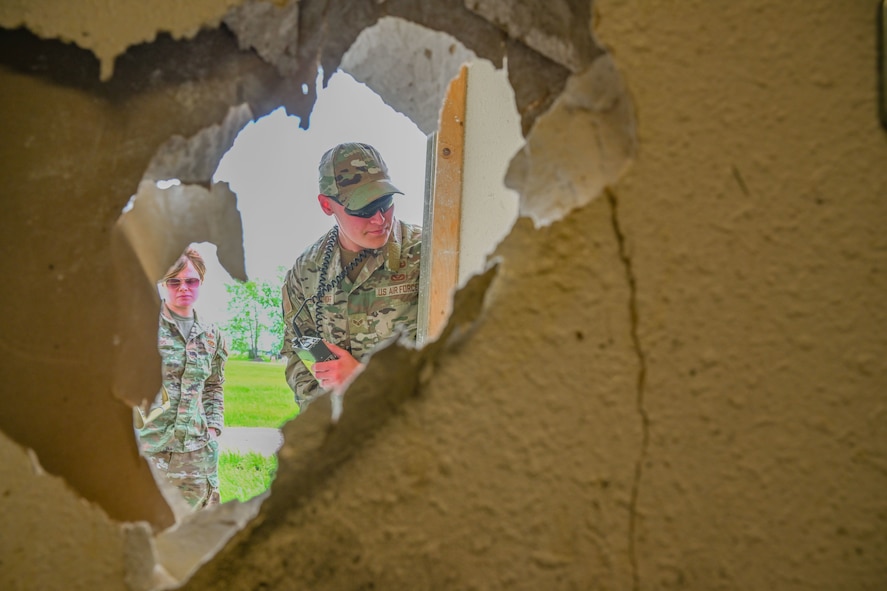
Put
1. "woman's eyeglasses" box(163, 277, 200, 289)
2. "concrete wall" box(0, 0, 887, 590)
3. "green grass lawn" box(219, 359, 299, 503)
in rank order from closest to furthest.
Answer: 1. "concrete wall" box(0, 0, 887, 590)
2. "woman's eyeglasses" box(163, 277, 200, 289)
3. "green grass lawn" box(219, 359, 299, 503)

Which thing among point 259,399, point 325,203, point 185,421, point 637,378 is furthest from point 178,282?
point 637,378

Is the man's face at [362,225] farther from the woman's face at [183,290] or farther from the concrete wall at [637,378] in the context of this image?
the concrete wall at [637,378]

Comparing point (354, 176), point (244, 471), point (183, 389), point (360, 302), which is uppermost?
point (354, 176)

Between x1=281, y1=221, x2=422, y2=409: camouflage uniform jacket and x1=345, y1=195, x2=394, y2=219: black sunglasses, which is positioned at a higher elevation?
x1=345, y1=195, x2=394, y2=219: black sunglasses

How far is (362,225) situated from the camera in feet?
6.20

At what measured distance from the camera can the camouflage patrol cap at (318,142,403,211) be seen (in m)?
1.81

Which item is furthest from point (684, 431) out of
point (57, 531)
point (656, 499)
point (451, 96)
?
point (451, 96)

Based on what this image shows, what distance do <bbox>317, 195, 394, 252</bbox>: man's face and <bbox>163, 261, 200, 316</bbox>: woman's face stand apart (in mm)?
544

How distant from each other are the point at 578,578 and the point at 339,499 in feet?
0.78

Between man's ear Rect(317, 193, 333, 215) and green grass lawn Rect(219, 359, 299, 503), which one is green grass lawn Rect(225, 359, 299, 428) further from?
man's ear Rect(317, 193, 333, 215)

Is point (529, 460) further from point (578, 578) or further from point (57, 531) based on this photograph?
point (57, 531)

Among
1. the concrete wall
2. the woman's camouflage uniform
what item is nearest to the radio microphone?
the woman's camouflage uniform

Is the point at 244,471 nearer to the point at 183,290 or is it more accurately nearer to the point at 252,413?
the point at 252,413

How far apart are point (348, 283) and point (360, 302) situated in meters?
0.08
